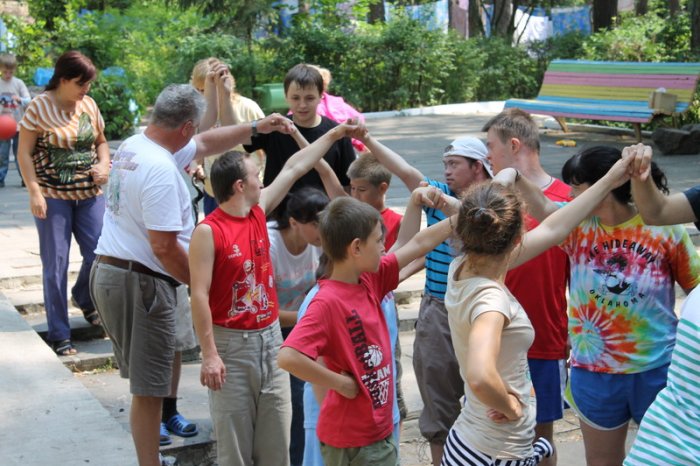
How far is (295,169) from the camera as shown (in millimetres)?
4602

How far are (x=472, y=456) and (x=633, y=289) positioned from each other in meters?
1.08

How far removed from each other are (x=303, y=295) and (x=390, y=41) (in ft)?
59.1

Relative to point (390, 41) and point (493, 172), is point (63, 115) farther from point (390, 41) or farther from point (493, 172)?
point (390, 41)

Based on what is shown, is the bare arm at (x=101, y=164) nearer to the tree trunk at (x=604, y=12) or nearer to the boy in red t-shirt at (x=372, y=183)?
the boy in red t-shirt at (x=372, y=183)

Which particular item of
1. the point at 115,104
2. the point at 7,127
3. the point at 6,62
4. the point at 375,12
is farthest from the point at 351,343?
the point at 375,12

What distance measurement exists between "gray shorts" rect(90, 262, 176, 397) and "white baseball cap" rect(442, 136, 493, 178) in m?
1.47

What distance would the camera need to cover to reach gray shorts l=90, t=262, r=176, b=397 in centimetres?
446

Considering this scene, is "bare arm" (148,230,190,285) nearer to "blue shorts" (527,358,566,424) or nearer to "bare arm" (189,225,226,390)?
"bare arm" (189,225,226,390)

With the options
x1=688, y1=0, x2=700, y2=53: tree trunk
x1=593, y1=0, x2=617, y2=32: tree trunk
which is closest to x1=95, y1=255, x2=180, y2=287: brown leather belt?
x1=688, y1=0, x2=700, y2=53: tree trunk

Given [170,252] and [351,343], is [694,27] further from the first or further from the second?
[351,343]

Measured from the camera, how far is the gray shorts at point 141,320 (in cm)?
446

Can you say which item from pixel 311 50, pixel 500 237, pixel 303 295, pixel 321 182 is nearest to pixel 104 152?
pixel 321 182

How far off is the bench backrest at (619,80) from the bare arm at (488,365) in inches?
507

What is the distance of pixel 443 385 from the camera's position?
14.5ft
